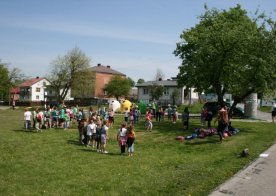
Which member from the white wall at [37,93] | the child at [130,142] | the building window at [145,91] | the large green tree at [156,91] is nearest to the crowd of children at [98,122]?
the child at [130,142]

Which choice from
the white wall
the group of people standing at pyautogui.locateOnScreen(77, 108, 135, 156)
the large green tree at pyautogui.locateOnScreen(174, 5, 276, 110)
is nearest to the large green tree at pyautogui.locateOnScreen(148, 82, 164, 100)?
the white wall

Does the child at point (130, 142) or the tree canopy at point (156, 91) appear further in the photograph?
the tree canopy at point (156, 91)

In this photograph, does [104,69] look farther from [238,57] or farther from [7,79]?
[238,57]

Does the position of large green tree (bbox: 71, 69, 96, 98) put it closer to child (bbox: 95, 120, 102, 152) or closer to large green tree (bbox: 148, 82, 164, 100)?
large green tree (bbox: 148, 82, 164, 100)

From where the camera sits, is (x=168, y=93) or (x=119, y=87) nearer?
(x=168, y=93)

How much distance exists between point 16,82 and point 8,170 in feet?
230

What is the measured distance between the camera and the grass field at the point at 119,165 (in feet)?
37.7

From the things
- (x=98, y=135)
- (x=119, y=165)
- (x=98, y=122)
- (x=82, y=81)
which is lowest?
(x=119, y=165)

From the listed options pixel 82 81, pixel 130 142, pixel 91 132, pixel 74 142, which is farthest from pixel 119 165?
pixel 82 81

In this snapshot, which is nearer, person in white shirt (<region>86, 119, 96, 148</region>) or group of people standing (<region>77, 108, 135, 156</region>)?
group of people standing (<region>77, 108, 135, 156</region>)

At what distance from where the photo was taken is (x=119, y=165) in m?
15.2

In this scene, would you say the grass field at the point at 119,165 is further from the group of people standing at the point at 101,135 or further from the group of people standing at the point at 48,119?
the group of people standing at the point at 48,119

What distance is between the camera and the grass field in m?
11.5

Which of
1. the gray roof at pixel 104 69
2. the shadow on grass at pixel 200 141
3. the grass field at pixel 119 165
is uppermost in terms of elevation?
the gray roof at pixel 104 69
